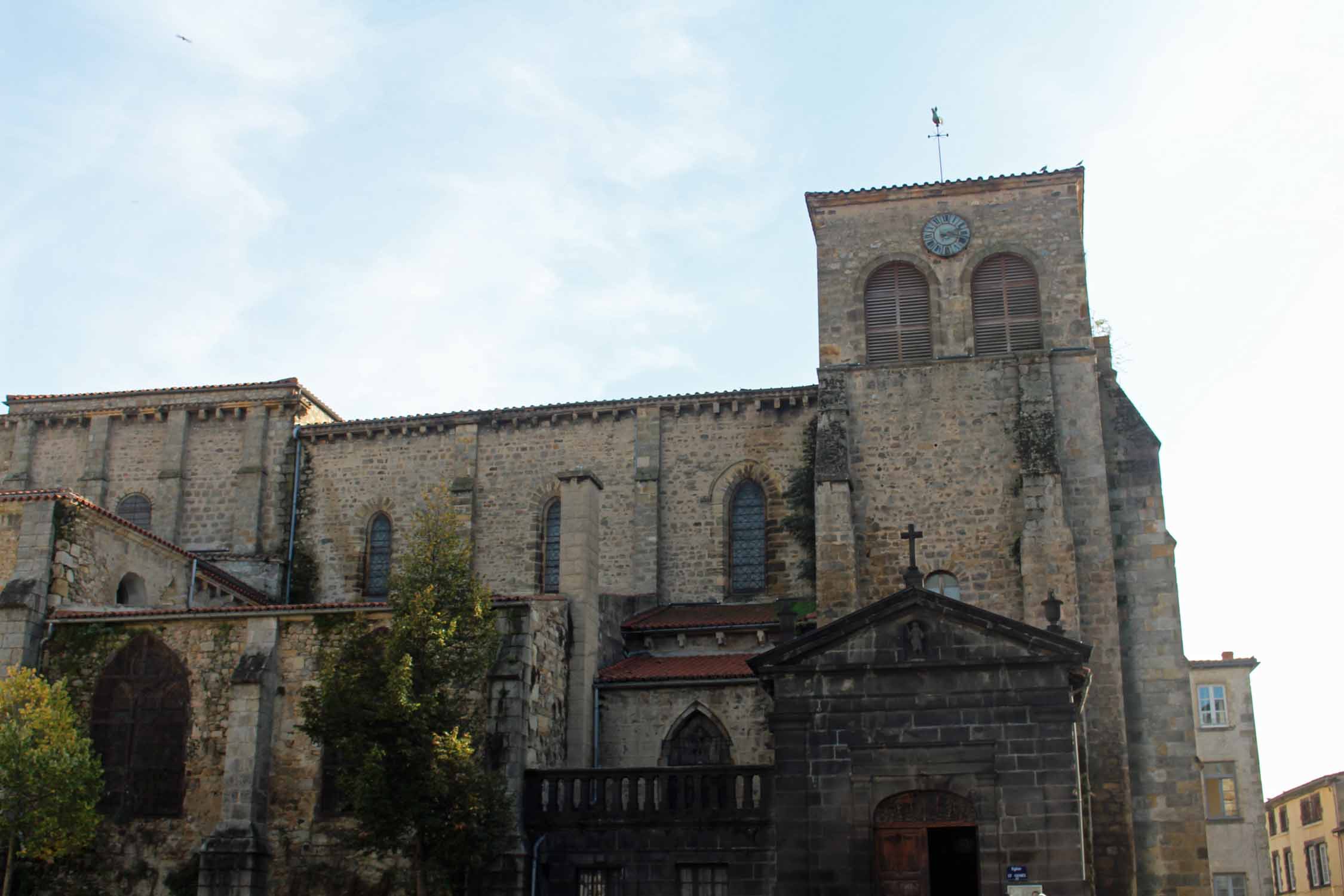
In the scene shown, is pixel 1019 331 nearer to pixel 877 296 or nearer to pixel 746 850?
pixel 877 296

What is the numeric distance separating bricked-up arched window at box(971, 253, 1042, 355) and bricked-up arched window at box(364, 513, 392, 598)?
1603cm

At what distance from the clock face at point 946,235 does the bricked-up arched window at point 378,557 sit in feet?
Result: 51.7

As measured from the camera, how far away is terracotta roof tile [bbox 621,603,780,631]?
31.2m

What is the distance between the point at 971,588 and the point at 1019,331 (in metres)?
6.28

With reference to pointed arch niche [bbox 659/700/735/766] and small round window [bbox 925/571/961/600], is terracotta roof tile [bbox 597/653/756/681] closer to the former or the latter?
pointed arch niche [bbox 659/700/735/766]

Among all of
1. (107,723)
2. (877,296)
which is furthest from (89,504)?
(877,296)

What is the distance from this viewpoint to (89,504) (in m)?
29.2

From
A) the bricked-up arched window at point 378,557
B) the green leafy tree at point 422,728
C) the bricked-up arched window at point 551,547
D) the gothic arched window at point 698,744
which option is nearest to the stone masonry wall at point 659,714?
the gothic arched window at point 698,744

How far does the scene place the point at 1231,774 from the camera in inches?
1761

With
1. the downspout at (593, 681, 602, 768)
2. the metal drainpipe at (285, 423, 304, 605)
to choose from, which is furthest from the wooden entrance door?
the metal drainpipe at (285, 423, 304, 605)

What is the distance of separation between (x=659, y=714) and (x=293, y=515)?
14281 mm

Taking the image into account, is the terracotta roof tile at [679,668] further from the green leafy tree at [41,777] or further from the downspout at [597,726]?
the green leafy tree at [41,777]

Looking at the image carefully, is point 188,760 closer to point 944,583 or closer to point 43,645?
point 43,645

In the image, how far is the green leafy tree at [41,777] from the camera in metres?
25.0
